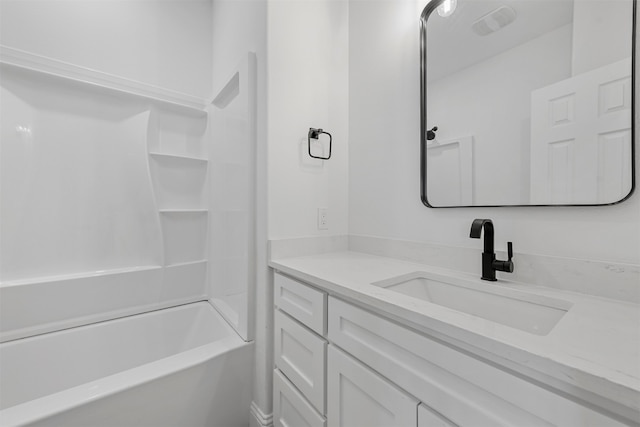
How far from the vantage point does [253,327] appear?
1377 mm

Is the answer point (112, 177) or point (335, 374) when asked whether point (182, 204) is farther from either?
point (335, 374)

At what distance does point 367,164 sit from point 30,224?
78.1 inches

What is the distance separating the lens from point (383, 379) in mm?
701

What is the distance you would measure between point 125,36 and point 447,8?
2.06 metres

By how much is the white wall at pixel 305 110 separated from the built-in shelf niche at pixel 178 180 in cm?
108

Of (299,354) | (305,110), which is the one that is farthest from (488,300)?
(305,110)

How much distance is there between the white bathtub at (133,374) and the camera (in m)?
1.01

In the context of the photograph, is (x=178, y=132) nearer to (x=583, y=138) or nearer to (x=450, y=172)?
(x=450, y=172)

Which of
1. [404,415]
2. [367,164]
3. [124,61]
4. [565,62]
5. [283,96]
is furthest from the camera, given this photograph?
[124,61]

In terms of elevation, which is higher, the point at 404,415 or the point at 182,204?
the point at 182,204

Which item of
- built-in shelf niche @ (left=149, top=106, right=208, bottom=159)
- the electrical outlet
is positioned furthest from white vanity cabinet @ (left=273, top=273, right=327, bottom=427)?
Answer: built-in shelf niche @ (left=149, top=106, right=208, bottom=159)

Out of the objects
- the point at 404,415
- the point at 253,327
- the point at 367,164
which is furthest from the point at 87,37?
the point at 404,415

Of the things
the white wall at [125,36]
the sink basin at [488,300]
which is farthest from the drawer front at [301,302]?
the white wall at [125,36]

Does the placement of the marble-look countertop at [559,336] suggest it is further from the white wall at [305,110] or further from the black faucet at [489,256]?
the white wall at [305,110]
